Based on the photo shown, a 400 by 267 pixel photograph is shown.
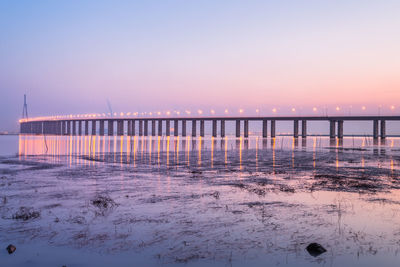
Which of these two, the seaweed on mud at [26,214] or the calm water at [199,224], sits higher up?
the seaweed on mud at [26,214]

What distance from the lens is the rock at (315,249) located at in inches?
334

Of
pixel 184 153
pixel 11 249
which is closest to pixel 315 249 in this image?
pixel 11 249

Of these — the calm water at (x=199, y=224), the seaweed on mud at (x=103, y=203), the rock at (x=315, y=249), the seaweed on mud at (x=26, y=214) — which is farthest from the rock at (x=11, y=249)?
the rock at (x=315, y=249)

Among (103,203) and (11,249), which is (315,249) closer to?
(11,249)

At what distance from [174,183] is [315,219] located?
31.5ft

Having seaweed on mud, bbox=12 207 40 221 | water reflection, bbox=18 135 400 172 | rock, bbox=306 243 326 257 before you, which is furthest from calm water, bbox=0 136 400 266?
water reflection, bbox=18 135 400 172

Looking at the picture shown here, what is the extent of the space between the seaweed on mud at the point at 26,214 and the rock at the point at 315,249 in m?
8.41

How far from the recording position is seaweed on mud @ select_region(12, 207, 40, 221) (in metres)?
11.5

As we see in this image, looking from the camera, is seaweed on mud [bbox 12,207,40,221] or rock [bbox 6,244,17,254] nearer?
rock [bbox 6,244,17,254]

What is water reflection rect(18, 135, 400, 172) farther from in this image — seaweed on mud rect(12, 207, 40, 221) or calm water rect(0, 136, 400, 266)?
seaweed on mud rect(12, 207, 40, 221)

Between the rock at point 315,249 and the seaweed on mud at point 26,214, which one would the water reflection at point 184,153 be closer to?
the seaweed on mud at point 26,214

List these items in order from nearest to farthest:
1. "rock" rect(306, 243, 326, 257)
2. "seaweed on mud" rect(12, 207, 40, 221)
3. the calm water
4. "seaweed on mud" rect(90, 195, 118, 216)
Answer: the calm water
"rock" rect(306, 243, 326, 257)
"seaweed on mud" rect(12, 207, 40, 221)
"seaweed on mud" rect(90, 195, 118, 216)

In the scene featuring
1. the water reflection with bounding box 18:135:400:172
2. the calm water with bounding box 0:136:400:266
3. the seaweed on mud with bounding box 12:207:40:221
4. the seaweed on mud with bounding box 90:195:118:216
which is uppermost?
the seaweed on mud with bounding box 12:207:40:221

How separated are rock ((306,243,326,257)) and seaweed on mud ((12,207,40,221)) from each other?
8.41 m
